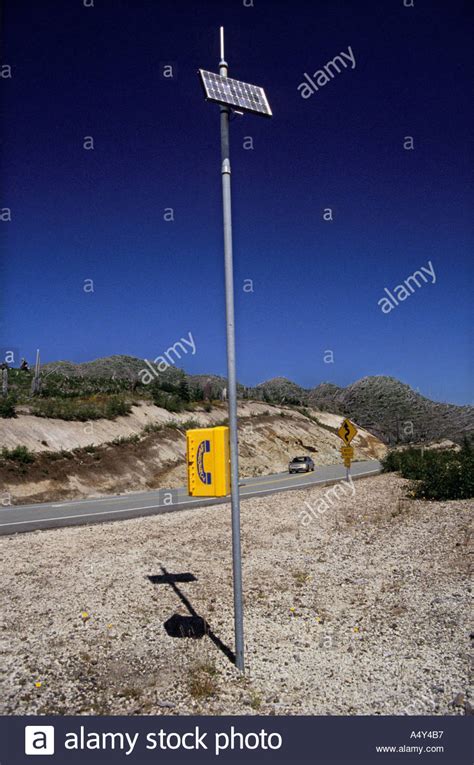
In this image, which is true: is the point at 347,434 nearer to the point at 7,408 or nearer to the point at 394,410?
the point at 7,408

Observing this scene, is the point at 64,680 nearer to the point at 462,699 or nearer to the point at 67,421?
the point at 462,699

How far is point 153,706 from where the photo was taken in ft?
14.0

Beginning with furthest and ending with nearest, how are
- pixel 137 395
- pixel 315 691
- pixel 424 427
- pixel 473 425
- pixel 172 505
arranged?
pixel 424 427 → pixel 473 425 → pixel 137 395 → pixel 172 505 → pixel 315 691

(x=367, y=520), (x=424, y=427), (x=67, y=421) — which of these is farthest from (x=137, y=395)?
(x=424, y=427)

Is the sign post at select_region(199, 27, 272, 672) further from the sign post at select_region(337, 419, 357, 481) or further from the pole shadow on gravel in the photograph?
the sign post at select_region(337, 419, 357, 481)

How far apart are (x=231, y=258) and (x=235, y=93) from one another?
146cm

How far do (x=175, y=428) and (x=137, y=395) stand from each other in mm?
5086

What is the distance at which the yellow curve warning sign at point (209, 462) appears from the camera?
4770 mm

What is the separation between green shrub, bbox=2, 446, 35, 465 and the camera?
22312 millimetres

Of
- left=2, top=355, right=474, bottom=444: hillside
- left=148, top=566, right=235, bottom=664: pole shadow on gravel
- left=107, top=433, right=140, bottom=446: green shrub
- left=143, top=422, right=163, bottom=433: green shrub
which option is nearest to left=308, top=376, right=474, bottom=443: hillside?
left=2, top=355, right=474, bottom=444: hillside

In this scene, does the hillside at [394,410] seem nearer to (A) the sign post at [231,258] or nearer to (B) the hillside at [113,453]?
(B) the hillside at [113,453]

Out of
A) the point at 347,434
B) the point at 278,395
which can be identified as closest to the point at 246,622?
the point at 347,434

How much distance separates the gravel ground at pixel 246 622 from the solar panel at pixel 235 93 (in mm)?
4876

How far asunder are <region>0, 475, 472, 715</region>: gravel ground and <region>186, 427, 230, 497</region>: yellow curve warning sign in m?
1.57
